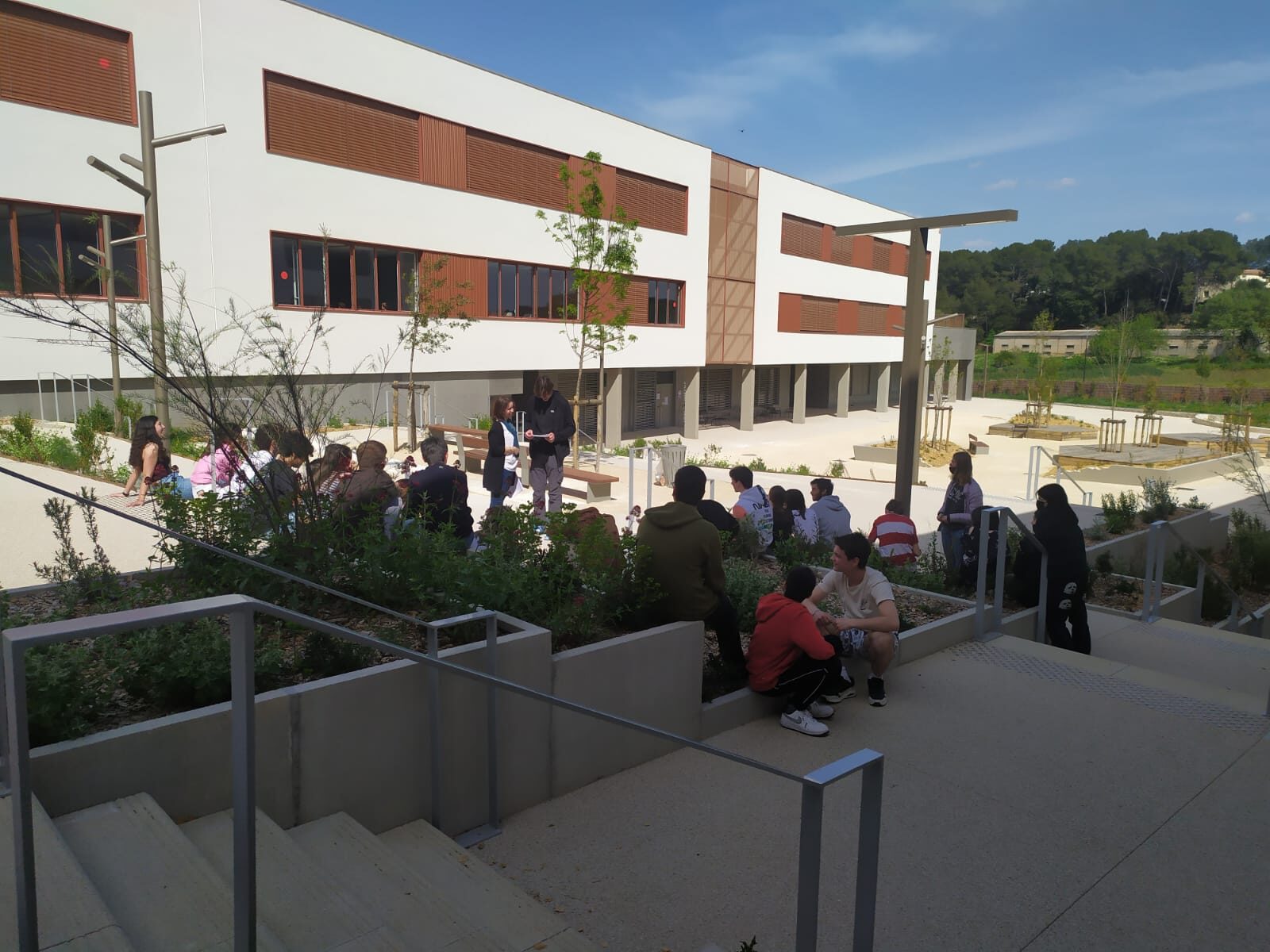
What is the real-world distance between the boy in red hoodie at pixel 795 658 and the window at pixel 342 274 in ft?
57.0

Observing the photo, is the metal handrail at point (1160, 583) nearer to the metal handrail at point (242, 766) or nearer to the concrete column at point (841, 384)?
the metal handrail at point (242, 766)

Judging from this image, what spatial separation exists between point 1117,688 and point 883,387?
47118 millimetres

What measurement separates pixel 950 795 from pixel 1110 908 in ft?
3.34

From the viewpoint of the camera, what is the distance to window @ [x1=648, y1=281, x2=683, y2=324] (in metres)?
31.9

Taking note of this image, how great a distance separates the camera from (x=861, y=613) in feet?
19.8

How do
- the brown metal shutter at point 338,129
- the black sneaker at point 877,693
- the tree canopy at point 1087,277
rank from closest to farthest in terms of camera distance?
the black sneaker at point 877,693, the brown metal shutter at point 338,129, the tree canopy at point 1087,277

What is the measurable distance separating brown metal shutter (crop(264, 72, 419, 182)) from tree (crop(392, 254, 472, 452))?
2.55 m

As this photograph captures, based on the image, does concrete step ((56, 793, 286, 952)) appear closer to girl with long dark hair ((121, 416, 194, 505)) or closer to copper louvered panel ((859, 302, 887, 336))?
girl with long dark hair ((121, 416, 194, 505))

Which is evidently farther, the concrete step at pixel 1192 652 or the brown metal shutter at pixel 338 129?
the brown metal shutter at pixel 338 129

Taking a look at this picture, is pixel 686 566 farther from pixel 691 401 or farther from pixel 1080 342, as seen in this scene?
pixel 1080 342

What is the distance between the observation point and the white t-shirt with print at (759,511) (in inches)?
359

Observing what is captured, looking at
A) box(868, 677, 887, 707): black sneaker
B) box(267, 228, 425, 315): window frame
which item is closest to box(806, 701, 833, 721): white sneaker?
box(868, 677, 887, 707): black sneaker

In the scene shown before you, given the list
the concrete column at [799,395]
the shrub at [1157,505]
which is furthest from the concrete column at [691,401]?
the shrub at [1157,505]

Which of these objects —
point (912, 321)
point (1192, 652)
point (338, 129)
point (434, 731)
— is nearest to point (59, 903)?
point (434, 731)
